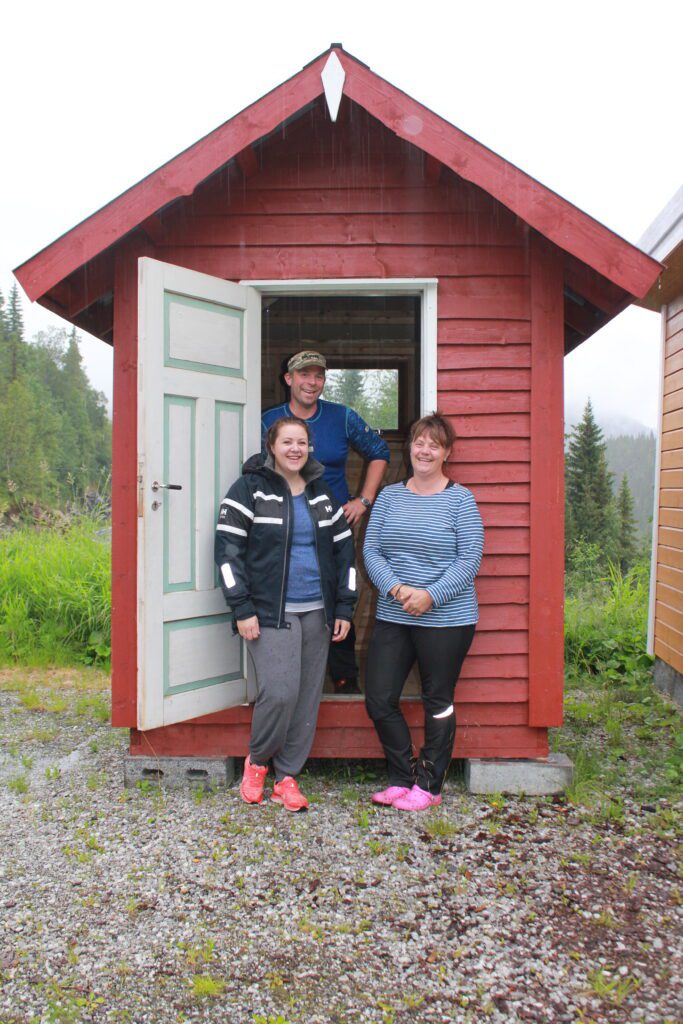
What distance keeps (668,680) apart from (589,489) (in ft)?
67.4

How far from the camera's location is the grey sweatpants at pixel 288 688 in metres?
3.81

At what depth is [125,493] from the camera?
4125 millimetres

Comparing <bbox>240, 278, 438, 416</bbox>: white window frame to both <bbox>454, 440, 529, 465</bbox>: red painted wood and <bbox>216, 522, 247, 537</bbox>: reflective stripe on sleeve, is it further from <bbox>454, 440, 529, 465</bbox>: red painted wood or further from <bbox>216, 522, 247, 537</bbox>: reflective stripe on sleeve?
<bbox>216, 522, 247, 537</bbox>: reflective stripe on sleeve

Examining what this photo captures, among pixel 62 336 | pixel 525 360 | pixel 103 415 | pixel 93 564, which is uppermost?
pixel 62 336

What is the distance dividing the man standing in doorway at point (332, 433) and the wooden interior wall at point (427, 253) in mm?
450

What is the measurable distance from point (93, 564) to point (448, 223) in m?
5.76

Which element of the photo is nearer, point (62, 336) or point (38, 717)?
point (38, 717)

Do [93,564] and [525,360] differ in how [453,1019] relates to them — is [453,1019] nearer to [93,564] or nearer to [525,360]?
[525,360]

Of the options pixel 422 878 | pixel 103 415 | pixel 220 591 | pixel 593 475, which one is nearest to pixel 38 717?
pixel 220 591

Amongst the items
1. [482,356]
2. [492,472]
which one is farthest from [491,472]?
[482,356]

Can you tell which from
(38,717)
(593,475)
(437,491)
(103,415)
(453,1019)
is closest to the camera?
(453,1019)

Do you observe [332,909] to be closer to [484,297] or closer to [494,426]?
[494,426]

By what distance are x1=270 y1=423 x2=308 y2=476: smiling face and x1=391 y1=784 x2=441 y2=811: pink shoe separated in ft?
5.36

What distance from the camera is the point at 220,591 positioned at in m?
4.06
